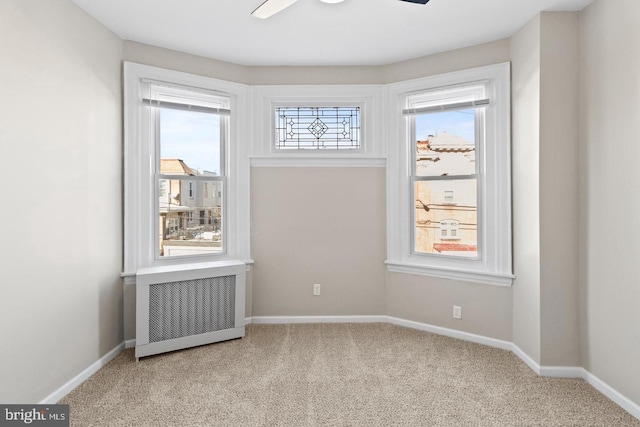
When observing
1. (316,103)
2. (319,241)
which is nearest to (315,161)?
(316,103)

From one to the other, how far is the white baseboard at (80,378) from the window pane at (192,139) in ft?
5.21

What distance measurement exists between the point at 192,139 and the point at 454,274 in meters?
2.74

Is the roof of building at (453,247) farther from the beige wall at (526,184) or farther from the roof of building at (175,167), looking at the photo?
the roof of building at (175,167)

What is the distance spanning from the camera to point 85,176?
2590 mm

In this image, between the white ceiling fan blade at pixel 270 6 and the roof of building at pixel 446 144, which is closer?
the white ceiling fan blade at pixel 270 6

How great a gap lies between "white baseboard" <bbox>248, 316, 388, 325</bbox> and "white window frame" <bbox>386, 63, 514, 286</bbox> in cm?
57

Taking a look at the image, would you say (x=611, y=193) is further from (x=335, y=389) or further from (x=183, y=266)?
(x=183, y=266)

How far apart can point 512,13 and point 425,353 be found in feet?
8.79

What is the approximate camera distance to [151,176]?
3246 mm

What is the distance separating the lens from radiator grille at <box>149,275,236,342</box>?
2.96 m

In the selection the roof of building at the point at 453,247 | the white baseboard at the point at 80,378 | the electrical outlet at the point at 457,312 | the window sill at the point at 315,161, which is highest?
the window sill at the point at 315,161

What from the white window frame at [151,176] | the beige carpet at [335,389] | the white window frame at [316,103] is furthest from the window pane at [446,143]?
the white window frame at [151,176]

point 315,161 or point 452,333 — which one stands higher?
point 315,161

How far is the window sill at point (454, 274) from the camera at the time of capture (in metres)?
3.11
